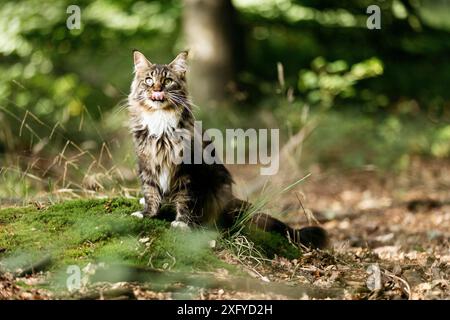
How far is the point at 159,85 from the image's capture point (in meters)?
4.65

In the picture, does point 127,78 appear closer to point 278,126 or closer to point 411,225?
point 278,126

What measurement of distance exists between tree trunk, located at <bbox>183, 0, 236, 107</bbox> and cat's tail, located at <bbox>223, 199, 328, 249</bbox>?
4.74m

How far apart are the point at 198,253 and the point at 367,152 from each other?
20.0 feet

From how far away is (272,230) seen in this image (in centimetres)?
530

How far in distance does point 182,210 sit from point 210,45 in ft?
19.3

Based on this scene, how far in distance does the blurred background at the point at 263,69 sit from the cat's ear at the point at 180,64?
467 cm

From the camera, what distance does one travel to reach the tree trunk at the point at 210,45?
10.0 meters

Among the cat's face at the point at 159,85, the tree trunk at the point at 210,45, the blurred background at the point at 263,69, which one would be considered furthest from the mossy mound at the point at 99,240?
the tree trunk at the point at 210,45

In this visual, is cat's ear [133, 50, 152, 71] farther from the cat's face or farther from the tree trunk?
the tree trunk

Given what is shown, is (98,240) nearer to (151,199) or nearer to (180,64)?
(151,199)

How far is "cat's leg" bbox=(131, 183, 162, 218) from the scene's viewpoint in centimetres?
473
